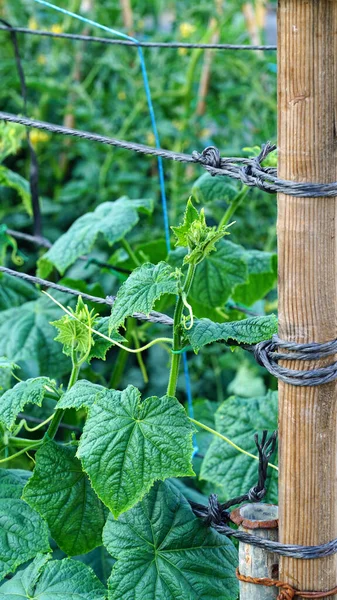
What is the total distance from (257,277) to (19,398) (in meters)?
0.84

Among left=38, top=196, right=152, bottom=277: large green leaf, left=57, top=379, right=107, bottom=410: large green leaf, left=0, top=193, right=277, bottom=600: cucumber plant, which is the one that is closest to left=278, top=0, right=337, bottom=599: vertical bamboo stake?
left=0, top=193, right=277, bottom=600: cucumber plant

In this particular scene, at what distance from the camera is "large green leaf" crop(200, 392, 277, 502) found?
4.52 feet

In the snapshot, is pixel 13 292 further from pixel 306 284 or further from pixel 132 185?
pixel 132 185

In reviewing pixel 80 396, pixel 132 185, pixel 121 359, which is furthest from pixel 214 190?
pixel 132 185

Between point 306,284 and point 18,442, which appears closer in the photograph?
point 306,284

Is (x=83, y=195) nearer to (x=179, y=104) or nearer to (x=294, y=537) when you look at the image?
(x=179, y=104)

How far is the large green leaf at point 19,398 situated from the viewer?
43.9 inches

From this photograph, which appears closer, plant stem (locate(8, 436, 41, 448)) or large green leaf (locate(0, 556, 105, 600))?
large green leaf (locate(0, 556, 105, 600))

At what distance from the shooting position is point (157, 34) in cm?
352

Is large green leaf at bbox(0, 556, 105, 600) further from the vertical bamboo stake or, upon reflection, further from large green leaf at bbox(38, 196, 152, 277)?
large green leaf at bbox(38, 196, 152, 277)

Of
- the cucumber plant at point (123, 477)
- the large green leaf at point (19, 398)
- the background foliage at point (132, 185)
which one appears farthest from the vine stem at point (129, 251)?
the large green leaf at point (19, 398)

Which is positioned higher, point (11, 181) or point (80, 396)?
point (11, 181)

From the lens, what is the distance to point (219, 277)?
1.63m

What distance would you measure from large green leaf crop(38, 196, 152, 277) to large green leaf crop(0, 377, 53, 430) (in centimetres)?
53
